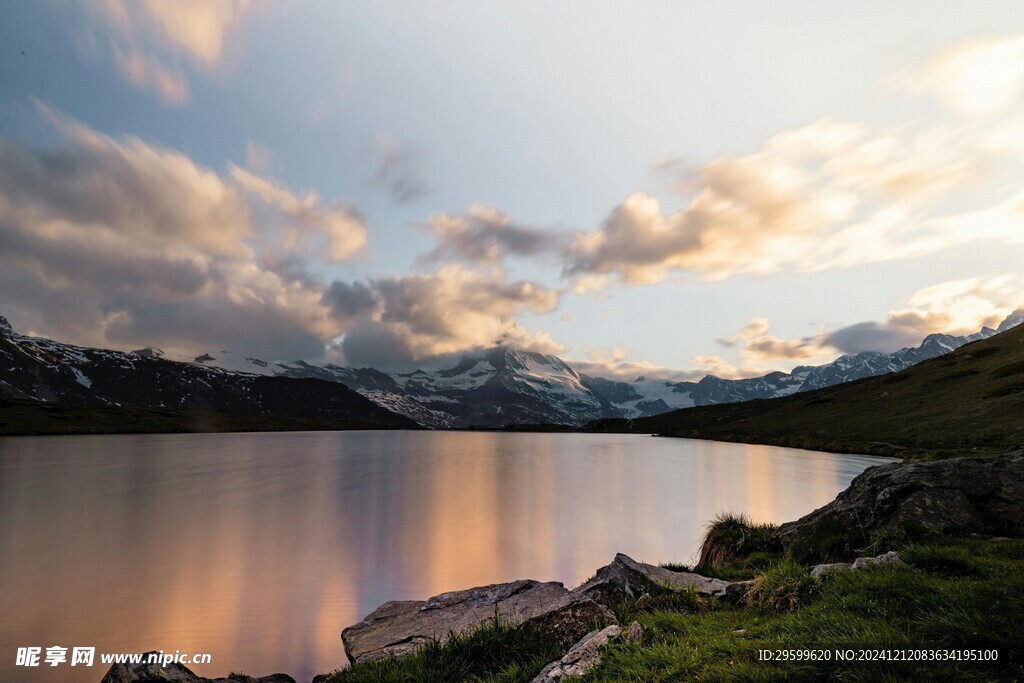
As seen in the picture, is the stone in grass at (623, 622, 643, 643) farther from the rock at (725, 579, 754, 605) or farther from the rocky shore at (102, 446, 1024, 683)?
the rock at (725, 579, 754, 605)

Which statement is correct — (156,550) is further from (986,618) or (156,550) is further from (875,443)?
(875,443)

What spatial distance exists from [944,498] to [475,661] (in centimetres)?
1493

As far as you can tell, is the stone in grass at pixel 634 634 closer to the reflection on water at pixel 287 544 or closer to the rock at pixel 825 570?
the rock at pixel 825 570

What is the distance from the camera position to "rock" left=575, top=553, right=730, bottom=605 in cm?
1309

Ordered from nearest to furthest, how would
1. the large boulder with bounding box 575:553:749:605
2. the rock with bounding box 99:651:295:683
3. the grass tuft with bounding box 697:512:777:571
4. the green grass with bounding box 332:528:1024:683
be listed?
the green grass with bounding box 332:528:1024:683, the rock with bounding box 99:651:295:683, the large boulder with bounding box 575:553:749:605, the grass tuft with bounding box 697:512:777:571

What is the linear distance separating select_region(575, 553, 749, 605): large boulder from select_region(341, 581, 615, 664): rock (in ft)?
3.24

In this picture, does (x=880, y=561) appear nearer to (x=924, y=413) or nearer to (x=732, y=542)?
(x=732, y=542)

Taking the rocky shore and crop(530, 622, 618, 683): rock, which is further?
the rocky shore

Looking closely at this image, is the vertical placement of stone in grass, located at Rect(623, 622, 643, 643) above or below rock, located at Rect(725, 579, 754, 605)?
above

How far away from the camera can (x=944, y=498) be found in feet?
46.5

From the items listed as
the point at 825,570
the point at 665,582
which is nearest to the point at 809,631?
the point at 825,570

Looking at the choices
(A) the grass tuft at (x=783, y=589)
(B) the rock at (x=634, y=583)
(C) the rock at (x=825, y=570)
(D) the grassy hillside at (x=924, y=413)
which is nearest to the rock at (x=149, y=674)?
(B) the rock at (x=634, y=583)

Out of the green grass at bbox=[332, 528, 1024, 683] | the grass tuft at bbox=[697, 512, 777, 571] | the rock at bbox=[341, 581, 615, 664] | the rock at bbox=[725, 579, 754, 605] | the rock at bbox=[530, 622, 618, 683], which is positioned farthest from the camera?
the grass tuft at bbox=[697, 512, 777, 571]

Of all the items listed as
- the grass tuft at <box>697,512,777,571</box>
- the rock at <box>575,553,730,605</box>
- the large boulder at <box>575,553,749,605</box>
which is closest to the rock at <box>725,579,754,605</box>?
the large boulder at <box>575,553,749,605</box>
